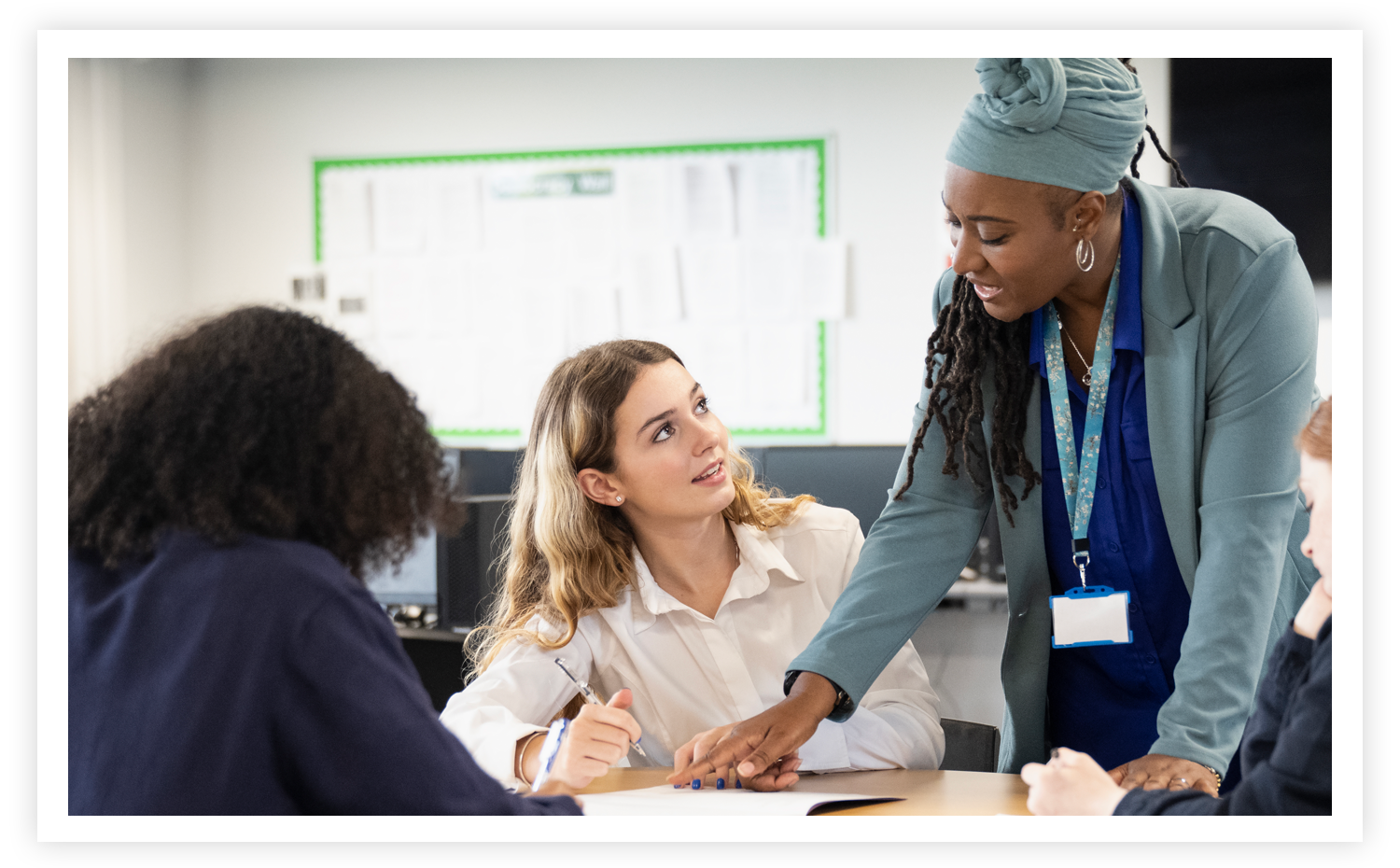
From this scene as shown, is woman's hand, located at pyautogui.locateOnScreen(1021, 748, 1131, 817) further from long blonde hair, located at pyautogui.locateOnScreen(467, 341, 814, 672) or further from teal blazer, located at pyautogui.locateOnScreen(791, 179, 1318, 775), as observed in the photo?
long blonde hair, located at pyautogui.locateOnScreen(467, 341, 814, 672)

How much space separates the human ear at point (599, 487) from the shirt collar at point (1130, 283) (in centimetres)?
75

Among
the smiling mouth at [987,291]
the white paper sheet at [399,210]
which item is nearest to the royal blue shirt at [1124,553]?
the smiling mouth at [987,291]

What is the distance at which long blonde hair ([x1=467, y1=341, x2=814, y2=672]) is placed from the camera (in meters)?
1.54

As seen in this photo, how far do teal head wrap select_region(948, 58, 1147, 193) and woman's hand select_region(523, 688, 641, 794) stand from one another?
0.72 metres

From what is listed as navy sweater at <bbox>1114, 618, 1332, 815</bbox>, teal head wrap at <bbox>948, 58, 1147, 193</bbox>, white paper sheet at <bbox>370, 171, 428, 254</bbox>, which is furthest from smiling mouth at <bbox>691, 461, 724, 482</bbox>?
white paper sheet at <bbox>370, 171, 428, 254</bbox>

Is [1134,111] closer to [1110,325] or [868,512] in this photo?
[1110,325]

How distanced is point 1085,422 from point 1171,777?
416 mm

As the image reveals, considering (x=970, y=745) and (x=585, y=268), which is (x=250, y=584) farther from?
(x=585, y=268)

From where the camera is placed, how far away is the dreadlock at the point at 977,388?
1.29 m

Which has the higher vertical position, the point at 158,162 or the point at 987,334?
the point at 158,162

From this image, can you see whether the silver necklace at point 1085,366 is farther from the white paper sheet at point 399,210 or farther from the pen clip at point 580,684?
the white paper sheet at point 399,210
